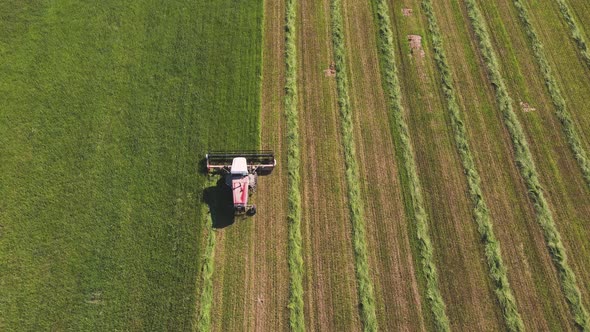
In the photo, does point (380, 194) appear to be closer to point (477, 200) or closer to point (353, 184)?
point (353, 184)

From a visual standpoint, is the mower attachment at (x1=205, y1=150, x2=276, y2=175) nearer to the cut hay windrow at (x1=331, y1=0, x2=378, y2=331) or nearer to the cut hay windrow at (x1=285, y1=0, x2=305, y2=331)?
the cut hay windrow at (x1=285, y1=0, x2=305, y2=331)

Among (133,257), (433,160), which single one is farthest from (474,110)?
(133,257)

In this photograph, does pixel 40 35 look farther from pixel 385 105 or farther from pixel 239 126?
pixel 385 105

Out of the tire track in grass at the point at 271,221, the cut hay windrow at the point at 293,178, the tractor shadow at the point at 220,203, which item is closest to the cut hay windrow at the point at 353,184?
the cut hay windrow at the point at 293,178

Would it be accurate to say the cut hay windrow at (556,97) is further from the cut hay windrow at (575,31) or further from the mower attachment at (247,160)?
the mower attachment at (247,160)

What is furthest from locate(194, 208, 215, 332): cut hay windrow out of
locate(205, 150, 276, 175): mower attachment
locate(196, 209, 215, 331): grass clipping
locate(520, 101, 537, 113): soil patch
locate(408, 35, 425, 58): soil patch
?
locate(520, 101, 537, 113): soil patch

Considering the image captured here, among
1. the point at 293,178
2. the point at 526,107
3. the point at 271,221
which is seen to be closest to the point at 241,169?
the point at 293,178
